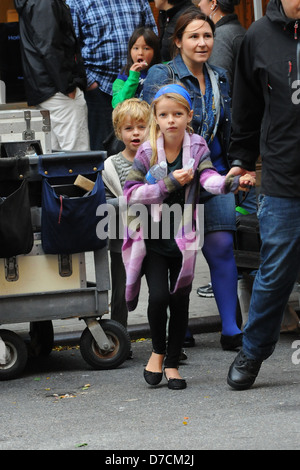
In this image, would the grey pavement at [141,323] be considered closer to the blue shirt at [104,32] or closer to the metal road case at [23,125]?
the metal road case at [23,125]

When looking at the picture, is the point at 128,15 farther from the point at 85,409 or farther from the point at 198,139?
the point at 85,409

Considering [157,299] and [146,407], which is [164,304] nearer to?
[157,299]

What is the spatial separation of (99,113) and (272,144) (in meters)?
4.84

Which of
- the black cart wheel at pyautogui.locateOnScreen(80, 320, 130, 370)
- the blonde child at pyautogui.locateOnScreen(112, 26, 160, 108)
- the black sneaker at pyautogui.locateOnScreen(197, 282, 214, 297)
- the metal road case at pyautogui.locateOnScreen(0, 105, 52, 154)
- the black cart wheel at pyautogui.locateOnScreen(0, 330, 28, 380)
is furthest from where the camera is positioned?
the black sneaker at pyautogui.locateOnScreen(197, 282, 214, 297)

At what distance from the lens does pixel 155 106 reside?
6031mm

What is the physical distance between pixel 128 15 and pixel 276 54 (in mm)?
4786

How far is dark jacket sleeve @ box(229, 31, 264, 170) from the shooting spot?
5.59m

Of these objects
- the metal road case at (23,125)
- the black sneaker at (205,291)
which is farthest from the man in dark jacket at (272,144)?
the black sneaker at (205,291)

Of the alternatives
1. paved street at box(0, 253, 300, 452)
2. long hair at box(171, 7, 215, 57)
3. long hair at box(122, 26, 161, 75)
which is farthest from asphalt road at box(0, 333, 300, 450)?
long hair at box(122, 26, 161, 75)

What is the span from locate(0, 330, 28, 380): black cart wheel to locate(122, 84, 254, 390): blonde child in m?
0.76

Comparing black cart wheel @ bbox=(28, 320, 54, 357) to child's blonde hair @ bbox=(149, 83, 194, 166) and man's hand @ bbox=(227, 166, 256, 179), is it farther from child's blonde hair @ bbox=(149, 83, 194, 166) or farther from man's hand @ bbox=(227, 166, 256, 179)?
man's hand @ bbox=(227, 166, 256, 179)

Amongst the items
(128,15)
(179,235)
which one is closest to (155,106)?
(179,235)

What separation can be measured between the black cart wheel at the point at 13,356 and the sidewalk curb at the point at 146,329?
93cm

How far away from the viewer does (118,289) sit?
6.94 meters
